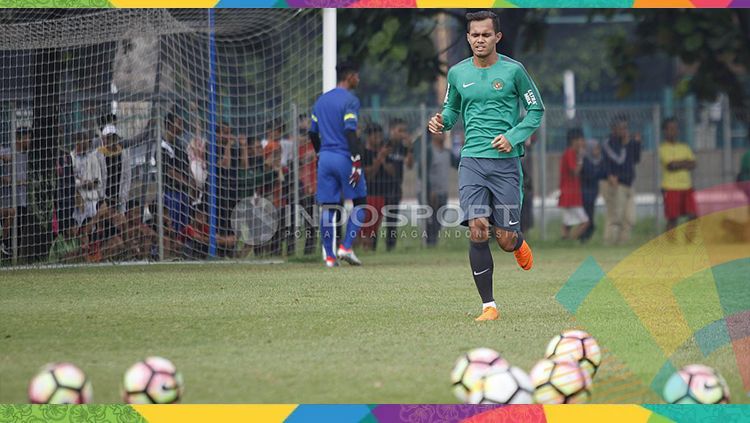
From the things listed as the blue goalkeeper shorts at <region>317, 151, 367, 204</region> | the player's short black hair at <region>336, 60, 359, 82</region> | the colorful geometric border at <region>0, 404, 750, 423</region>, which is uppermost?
the player's short black hair at <region>336, 60, 359, 82</region>

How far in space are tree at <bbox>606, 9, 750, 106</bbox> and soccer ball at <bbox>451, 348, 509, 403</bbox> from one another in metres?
13.7

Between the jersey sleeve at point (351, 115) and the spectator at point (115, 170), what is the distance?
256cm

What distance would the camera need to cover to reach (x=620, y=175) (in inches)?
753

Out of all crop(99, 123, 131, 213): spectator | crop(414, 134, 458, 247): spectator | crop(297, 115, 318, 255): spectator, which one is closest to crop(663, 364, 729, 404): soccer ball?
crop(99, 123, 131, 213): spectator

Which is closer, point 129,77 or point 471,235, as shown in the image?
point 471,235

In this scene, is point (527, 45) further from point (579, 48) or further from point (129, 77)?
point (579, 48)

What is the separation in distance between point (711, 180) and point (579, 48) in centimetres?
2525

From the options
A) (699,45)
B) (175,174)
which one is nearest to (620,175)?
(699,45)

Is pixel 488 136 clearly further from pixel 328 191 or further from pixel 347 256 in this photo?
pixel 347 256

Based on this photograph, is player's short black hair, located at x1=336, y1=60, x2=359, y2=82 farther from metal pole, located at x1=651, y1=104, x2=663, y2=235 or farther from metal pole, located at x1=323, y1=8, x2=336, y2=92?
metal pole, located at x1=651, y1=104, x2=663, y2=235

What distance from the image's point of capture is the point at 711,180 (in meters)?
20.7

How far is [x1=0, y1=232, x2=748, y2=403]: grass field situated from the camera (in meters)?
6.11

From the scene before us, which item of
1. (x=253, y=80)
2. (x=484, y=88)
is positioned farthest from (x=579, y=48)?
(x=484, y=88)

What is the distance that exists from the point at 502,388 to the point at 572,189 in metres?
13.9
